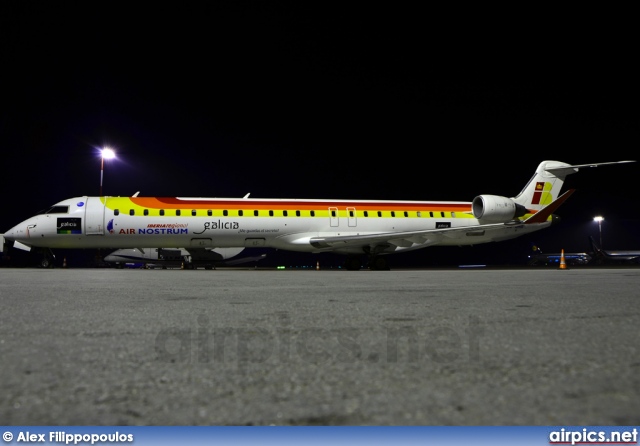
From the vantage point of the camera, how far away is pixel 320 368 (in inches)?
78.4

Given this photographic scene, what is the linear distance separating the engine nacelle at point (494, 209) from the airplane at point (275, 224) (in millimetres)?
39

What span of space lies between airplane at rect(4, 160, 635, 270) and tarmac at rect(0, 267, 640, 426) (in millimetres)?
15364

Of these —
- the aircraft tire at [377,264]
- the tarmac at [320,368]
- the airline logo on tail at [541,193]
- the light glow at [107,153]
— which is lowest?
the tarmac at [320,368]

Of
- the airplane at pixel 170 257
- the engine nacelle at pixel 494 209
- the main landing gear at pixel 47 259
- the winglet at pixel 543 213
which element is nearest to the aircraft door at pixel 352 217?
the engine nacelle at pixel 494 209

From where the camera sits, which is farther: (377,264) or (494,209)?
(494,209)

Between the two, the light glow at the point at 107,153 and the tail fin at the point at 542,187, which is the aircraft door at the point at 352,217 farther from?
the light glow at the point at 107,153

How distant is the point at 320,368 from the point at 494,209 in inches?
790

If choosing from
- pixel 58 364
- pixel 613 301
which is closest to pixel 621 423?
pixel 58 364

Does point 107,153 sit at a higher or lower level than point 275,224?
higher

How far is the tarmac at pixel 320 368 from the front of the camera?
4.77 ft

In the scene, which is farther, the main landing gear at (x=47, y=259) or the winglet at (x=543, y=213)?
the winglet at (x=543, y=213)

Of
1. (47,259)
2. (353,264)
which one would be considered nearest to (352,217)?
(353,264)

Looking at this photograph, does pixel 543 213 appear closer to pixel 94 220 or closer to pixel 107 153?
pixel 94 220

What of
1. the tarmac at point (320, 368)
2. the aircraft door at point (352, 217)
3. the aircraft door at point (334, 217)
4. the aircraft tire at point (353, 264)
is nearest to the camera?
the tarmac at point (320, 368)
